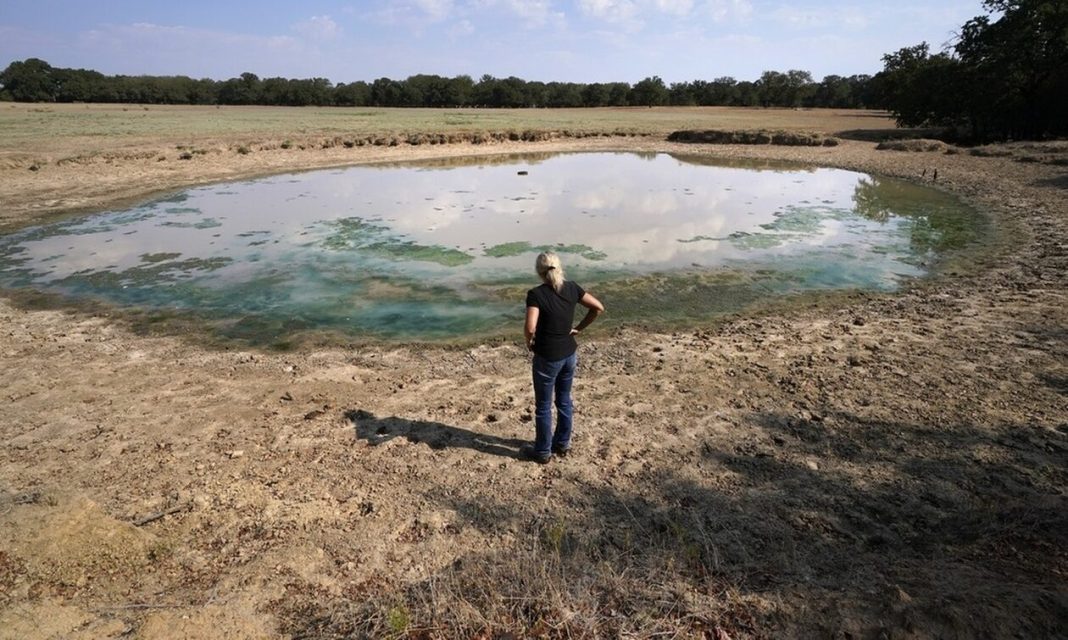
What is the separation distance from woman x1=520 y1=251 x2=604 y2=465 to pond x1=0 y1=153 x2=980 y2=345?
12.3ft

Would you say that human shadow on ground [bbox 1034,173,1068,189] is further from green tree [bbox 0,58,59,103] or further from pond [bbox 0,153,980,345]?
green tree [bbox 0,58,59,103]

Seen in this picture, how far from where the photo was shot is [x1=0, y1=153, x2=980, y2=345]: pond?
10359 millimetres

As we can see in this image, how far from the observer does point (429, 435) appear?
6207 mm

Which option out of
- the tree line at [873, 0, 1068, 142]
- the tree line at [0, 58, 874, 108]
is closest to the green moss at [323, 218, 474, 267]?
the tree line at [873, 0, 1068, 142]

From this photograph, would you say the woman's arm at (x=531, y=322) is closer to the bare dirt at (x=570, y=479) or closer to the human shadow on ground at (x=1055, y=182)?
the bare dirt at (x=570, y=479)

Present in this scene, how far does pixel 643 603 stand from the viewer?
3.52 m

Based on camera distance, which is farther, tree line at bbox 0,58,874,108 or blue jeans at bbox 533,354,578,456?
tree line at bbox 0,58,874,108

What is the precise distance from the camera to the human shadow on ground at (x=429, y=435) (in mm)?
6004

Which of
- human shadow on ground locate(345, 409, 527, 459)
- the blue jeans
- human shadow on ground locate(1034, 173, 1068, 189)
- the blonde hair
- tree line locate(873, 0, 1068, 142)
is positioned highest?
tree line locate(873, 0, 1068, 142)

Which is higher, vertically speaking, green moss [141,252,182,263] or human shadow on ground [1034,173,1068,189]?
human shadow on ground [1034,173,1068,189]

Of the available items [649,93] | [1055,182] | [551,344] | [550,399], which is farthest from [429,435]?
[649,93]

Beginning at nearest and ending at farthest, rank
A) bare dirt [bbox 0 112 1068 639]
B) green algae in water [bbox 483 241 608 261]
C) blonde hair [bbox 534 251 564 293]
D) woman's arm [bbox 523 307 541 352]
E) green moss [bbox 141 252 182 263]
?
bare dirt [bbox 0 112 1068 639] < woman's arm [bbox 523 307 541 352] < blonde hair [bbox 534 251 564 293] < green moss [bbox 141 252 182 263] < green algae in water [bbox 483 241 608 261]

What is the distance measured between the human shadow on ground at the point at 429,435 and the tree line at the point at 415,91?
361 feet

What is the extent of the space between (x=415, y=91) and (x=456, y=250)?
104782mm
